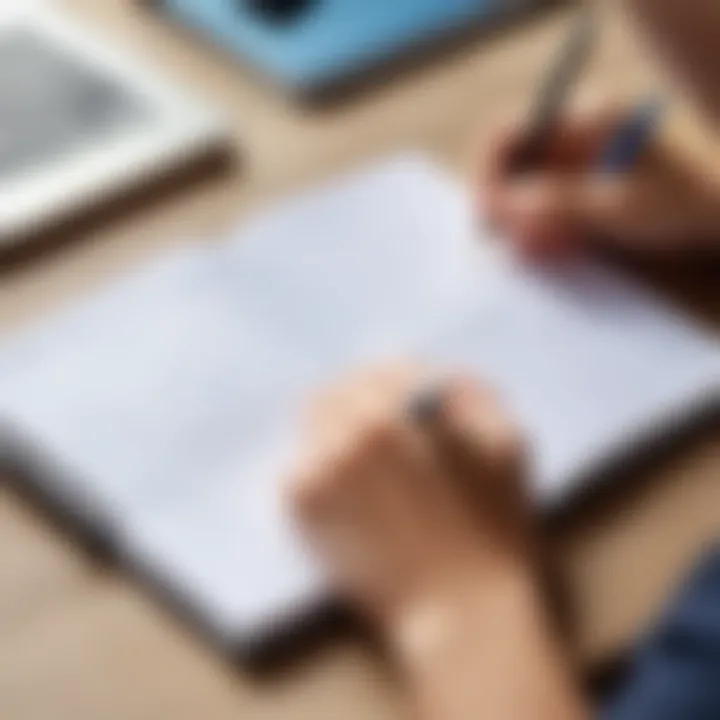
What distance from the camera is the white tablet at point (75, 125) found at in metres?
0.96

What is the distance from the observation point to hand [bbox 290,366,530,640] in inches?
28.6

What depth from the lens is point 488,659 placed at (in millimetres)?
707

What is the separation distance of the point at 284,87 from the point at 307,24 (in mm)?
69

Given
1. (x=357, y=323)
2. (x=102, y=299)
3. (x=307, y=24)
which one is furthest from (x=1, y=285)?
(x=307, y=24)

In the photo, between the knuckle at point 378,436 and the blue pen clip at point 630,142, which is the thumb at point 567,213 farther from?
the knuckle at point 378,436

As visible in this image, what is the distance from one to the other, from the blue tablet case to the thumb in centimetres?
20

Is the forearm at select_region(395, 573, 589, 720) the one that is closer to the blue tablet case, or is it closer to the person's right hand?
the person's right hand

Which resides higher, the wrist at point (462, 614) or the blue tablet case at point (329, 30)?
the blue tablet case at point (329, 30)

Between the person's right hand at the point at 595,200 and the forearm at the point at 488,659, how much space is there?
25 cm

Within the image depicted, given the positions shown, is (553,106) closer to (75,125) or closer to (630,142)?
(630,142)

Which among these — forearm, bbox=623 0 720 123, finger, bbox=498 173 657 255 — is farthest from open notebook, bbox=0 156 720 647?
forearm, bbox=623 0 720 123

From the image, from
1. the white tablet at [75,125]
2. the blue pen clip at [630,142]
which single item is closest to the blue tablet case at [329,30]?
the white tablet at [75,125]

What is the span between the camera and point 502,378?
2.66 feet

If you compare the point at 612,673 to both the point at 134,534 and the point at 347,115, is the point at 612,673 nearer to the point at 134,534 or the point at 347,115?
the point at 134,534
